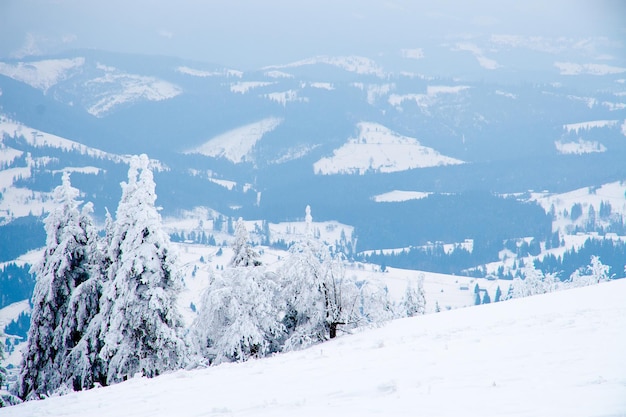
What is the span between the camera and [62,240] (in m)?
32.6

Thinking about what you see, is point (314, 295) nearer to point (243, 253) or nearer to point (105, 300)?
point (243, 253)

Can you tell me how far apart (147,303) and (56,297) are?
703 cm

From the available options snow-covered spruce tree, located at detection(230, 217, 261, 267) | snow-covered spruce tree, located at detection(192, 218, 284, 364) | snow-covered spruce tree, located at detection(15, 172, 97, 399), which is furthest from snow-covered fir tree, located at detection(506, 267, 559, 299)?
snow-covered spruce tree, located at detection(15, 172, 97, 399)

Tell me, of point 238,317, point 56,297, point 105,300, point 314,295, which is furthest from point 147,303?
point 314,295

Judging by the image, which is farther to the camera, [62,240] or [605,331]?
[62,240]

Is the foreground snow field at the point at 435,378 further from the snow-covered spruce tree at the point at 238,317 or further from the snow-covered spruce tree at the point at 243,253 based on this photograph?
the snow-covered spruce tree at the point at 243,253

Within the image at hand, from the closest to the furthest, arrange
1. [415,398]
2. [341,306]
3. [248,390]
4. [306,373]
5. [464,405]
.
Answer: [464,405] < [415,398] < [248,390] < [306,373] < [341,306]

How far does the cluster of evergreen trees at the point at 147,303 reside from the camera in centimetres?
2886

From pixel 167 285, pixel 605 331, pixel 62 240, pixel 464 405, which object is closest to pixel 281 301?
pixel 167 285

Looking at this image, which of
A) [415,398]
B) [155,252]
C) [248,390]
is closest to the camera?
[415,398]

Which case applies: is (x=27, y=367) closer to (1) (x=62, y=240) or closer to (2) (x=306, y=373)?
(1) (x=62, y=240)

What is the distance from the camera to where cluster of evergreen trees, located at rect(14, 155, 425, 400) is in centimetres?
2886

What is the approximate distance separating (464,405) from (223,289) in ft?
70.0

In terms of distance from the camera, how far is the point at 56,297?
3241 cm
